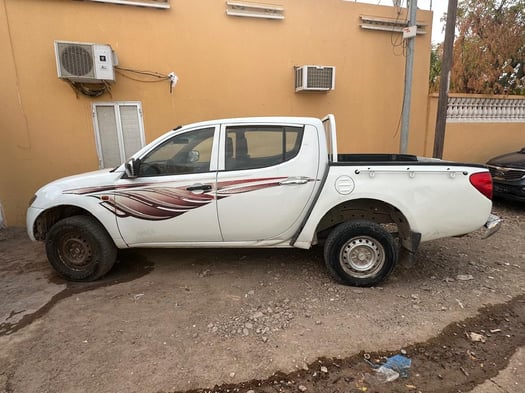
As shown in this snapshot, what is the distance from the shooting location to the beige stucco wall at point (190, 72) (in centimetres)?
540

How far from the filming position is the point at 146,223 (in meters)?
3.57

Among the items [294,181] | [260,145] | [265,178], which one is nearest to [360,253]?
[294,181]

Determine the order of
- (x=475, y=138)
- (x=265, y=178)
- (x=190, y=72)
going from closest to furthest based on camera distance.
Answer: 1. (x=265, y=178)
2. (x=190, y=72)
3. (x=475, y=138)

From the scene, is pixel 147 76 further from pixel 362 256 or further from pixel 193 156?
pixel 362 256

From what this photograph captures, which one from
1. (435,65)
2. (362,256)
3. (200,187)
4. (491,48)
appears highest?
(435,65)

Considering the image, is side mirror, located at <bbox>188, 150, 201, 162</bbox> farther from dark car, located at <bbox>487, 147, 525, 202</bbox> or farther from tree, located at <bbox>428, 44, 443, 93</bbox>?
tree, located at <bbox>428, 44, 443, 93</bbox>

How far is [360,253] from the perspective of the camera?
3.46 meters

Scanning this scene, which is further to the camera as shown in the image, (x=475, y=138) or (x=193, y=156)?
(x=475, y=138)

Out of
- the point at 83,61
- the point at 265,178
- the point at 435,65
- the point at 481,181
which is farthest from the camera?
the point at 435,65

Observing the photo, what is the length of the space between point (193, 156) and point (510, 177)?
19.9 feet

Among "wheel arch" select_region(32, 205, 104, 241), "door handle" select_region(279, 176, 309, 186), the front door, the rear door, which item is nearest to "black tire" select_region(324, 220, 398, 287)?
the rear door

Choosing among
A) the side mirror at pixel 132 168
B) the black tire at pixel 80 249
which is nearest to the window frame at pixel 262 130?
the side mirror at pixel 132 168

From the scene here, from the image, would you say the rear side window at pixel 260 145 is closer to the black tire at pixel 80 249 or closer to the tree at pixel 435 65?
the black tire at pixel 80 249

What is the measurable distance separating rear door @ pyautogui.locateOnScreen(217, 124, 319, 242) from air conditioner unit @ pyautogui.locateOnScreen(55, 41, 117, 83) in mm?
3065
